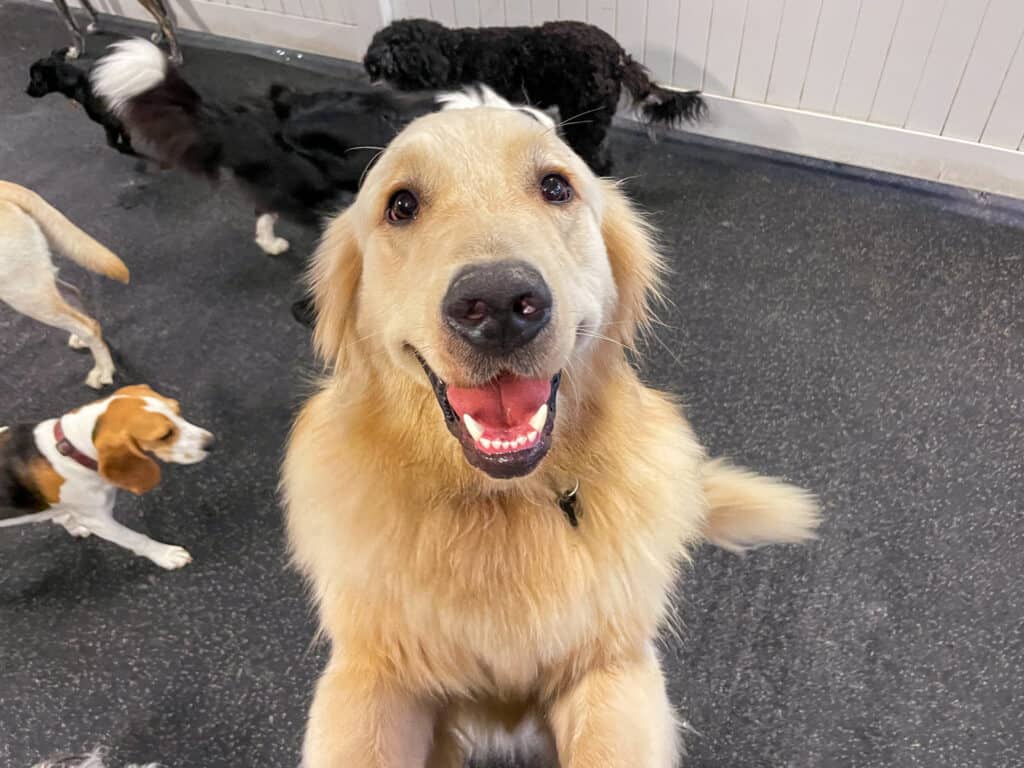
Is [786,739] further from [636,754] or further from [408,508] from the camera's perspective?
[408,508]

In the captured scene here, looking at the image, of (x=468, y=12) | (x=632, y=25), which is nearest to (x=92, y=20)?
(x=468, y=12)

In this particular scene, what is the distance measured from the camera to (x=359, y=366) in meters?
1.16

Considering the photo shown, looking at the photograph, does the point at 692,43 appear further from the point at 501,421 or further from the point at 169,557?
the point at 169,557

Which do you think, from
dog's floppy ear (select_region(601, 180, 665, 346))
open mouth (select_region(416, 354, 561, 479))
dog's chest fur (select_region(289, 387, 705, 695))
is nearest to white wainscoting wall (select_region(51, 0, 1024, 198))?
dog's floppy ear (select_region(601, 180, 665, 346))

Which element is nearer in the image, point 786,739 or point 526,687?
point 526,687

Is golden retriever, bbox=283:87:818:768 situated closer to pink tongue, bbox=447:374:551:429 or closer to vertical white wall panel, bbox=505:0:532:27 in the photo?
pink tongue, bbox=447:374:551:429

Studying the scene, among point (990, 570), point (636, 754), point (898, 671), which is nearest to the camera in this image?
point (636, 754)

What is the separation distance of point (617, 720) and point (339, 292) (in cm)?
80

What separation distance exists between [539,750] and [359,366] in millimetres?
808

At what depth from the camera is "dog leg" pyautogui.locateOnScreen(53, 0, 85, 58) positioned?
11.8 feet

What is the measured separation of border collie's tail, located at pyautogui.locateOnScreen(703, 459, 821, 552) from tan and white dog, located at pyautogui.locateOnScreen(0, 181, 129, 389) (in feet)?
5.60

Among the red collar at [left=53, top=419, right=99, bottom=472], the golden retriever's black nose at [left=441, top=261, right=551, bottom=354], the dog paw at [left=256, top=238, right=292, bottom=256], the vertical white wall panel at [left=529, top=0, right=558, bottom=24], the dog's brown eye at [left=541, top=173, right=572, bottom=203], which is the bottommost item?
the dog paw at [left=256, top=238, right=292, bottom=256]

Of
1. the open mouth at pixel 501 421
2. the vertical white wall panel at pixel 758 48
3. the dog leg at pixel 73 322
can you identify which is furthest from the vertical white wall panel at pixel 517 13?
the open mouth at pixel 501 421

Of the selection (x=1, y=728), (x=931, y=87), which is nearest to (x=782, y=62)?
(x=931, y=87)
